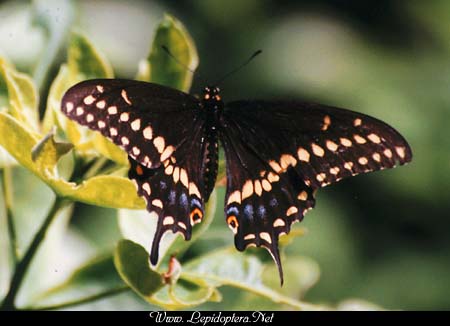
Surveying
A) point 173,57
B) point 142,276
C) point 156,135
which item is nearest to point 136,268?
point 142,276

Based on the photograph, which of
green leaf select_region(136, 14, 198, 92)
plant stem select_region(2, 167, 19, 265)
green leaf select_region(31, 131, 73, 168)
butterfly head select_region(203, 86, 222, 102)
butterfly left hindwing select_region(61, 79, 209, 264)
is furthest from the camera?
butterfly head select_region(203, 86, 222, 102)

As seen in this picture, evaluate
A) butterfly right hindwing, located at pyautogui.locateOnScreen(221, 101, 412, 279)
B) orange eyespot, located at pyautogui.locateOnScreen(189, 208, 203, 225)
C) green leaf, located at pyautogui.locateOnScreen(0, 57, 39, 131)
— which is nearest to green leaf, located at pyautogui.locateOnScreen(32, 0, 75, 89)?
green leaf, located at pyautogui.locateOnScreen(0, 57, 39, 131)

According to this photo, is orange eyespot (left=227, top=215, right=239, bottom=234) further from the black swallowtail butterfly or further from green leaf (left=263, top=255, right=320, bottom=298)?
green leaf (left=263, top=255, right=320, bottom=298)

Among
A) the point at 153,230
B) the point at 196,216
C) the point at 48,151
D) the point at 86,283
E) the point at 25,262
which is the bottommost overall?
the point at 86,283

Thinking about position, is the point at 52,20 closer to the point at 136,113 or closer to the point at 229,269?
the point at 136,113

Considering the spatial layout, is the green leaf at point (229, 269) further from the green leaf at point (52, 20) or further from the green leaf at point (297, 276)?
the green leaf at point (52, 20)

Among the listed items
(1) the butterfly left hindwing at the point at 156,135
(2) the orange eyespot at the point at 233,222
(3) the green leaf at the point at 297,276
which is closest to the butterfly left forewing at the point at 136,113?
(1) the butterfly left hindwing at the point at 156,135
